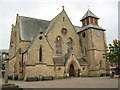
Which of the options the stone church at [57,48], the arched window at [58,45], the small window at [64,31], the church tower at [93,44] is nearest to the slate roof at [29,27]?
the stone church at [57,48]

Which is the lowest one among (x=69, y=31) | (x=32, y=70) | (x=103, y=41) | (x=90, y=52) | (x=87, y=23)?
(x=32, y=70)

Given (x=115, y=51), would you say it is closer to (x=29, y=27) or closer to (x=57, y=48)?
(x=57, y=48)

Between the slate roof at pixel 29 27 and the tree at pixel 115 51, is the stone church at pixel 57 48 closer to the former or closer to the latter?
the slate roof at pixel 29 27

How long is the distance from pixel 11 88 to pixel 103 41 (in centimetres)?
3502

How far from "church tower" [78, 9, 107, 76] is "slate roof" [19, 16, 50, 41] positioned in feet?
38.0

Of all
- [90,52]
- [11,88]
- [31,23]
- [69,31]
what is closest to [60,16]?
[69,31]

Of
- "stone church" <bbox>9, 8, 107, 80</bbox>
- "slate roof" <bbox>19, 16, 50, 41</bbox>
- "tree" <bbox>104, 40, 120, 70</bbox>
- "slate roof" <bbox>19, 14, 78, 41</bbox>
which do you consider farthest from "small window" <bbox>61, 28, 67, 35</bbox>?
"tree" <bbox>104, 40, 120, 70</bbox>

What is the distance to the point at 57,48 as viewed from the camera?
38875 millimetres

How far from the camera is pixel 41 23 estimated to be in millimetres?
41562

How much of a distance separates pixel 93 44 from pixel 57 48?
383 inches

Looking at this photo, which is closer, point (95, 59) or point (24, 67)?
point (24, 67)

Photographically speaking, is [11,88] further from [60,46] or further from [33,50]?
[60,46]

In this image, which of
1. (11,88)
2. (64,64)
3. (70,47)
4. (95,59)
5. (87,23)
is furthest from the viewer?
(87,23)

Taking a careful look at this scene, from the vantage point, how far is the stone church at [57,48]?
Answer: 3141cm
